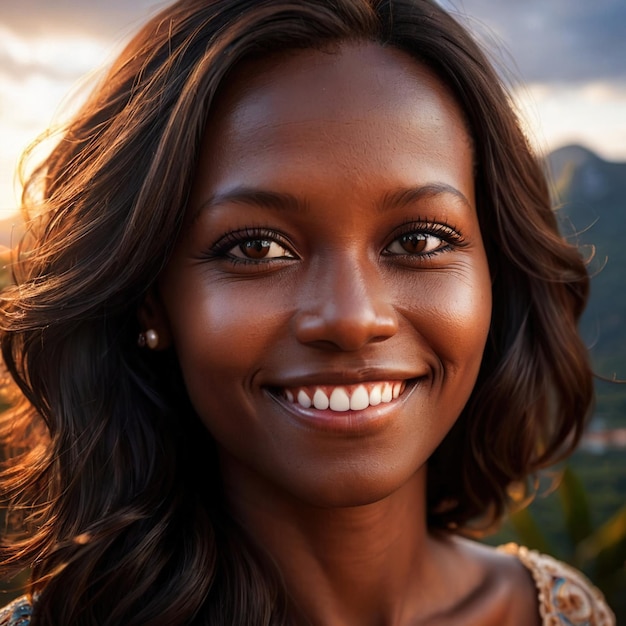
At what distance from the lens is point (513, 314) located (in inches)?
74.4

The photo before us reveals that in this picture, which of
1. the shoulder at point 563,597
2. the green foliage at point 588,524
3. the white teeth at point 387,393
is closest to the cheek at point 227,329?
the white teeth at point 387,393

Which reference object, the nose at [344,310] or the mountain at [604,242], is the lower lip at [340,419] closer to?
the nose at [344,310]

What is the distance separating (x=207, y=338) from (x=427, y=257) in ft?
1.45

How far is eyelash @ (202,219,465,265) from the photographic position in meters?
1.44

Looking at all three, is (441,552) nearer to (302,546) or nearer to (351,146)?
(302,546)

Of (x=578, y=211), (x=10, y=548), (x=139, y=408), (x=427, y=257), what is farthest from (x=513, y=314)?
(x=578, y=211)

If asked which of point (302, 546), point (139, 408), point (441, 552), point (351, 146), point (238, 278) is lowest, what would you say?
point (441, 552)

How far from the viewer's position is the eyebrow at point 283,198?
139 cm

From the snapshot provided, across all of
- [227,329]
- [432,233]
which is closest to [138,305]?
[227,329]

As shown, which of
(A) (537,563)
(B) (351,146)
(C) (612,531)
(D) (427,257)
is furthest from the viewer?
(C) (612,531)

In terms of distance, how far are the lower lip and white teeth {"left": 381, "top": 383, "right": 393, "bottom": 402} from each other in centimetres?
1

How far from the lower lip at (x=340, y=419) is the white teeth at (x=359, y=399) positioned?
0.04ft

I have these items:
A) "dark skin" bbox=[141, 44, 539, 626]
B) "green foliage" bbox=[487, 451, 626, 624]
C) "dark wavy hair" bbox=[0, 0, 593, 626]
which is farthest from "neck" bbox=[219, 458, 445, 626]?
"green foliage" bbox=[487, 451, 626, 624]

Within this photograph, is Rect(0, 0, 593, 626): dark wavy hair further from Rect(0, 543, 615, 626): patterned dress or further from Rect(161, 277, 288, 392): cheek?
Rect(0, 543, 615, 626): patterned dress
